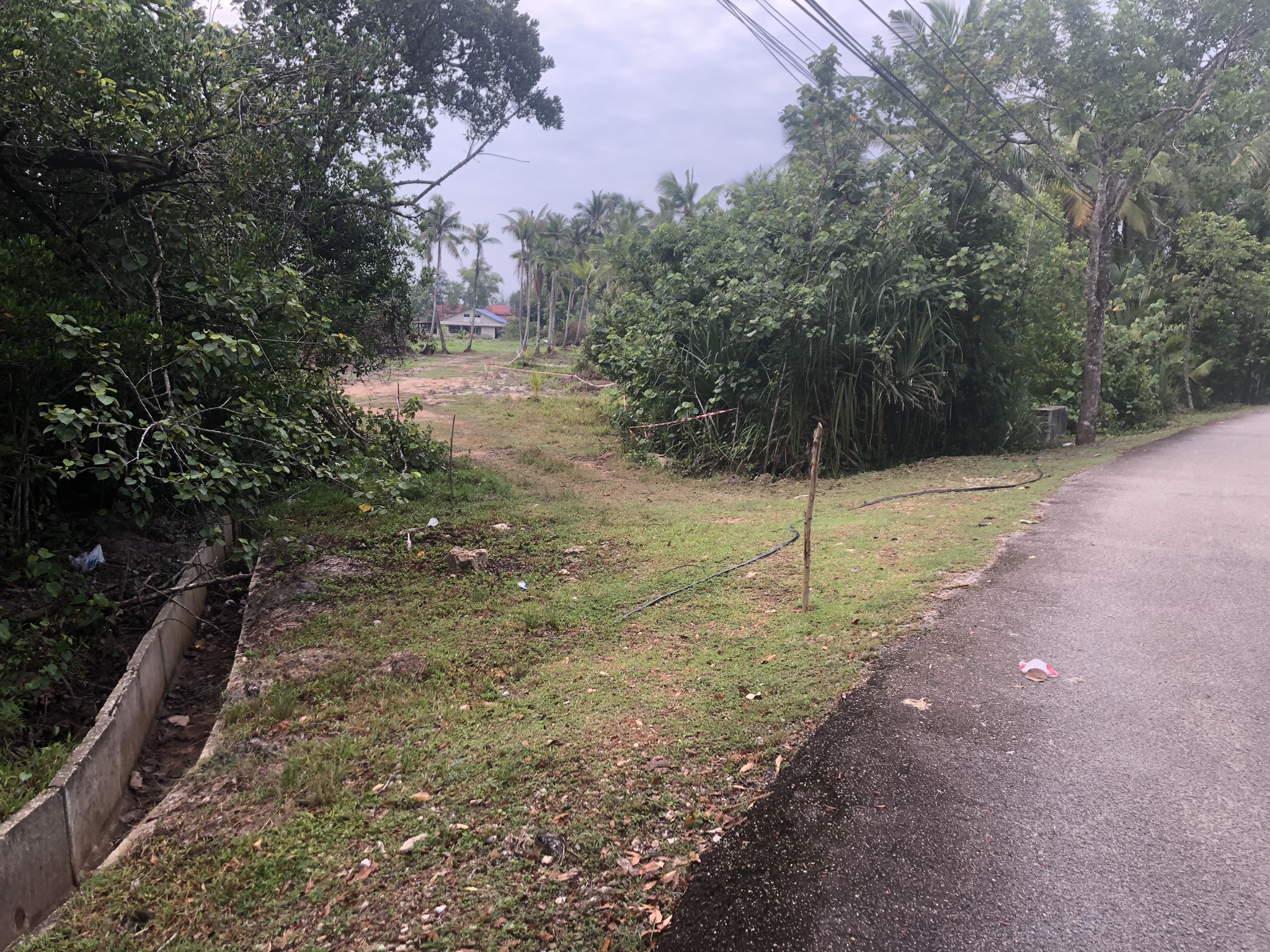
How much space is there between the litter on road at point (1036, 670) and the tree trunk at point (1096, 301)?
1044 cm

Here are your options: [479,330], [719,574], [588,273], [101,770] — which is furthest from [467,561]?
[479,330]

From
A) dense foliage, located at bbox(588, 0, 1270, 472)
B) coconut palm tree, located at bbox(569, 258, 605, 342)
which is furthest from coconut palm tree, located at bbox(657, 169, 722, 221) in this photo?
dense foliage, located at bbox(588, 0, 1270, 472)

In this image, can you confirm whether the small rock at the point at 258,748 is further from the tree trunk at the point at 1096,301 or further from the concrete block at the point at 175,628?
the tree trunk at the point at 1096,301

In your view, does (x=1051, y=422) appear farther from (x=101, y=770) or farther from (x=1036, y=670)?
(x=101, y=770)

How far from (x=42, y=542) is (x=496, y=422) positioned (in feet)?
38.3

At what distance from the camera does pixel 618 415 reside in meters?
13.8

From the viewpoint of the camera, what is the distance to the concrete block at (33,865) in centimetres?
233

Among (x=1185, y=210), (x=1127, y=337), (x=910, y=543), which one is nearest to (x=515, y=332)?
(x=1185, y=210)

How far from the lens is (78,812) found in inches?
109

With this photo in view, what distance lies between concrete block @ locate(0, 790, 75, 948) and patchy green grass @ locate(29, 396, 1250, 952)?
11 cm

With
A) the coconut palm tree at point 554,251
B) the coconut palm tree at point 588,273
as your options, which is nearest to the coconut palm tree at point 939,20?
the coconut palm tree at point 588,273

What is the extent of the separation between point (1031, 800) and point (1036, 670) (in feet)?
3.87

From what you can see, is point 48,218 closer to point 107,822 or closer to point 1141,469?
point 107,822

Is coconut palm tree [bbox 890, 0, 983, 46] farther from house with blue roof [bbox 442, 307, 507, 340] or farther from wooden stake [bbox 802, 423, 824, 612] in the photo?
house with blue roof [bbox 442, 307, 507, 340]
